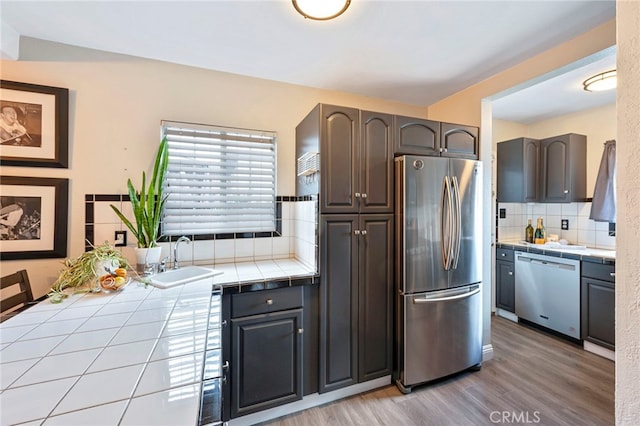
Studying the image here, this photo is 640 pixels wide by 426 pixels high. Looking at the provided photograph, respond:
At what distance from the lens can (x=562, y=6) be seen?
57.7 inches

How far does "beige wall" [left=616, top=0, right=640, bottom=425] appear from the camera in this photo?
1.97 feet

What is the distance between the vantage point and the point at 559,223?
3.36m

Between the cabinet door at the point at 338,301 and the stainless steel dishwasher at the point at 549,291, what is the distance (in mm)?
2308

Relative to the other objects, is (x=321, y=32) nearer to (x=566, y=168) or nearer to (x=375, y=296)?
(x=375, y=296)

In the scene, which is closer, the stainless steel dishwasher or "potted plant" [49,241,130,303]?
"potted plant" [49,241,130,303]

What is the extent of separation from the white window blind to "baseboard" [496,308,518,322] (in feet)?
10.2

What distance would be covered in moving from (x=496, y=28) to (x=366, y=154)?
109 centimetres

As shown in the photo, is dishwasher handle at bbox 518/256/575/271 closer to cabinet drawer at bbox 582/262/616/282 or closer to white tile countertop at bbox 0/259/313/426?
cabinet drawer at bbox 582/262/616/282

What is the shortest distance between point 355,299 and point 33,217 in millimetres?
2257

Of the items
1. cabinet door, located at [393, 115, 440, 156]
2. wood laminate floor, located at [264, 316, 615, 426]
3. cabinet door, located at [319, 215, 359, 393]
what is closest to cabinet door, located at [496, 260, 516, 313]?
wood laminate floor, located at [264, 316, 615, 426]

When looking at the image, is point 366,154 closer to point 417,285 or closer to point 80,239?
point 417,285

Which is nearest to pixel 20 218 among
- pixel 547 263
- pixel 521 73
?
pixel 521 73

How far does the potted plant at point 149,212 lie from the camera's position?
1844mm

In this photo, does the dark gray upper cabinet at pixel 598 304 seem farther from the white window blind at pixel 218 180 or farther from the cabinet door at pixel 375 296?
the white window blind at pixel 218 180
